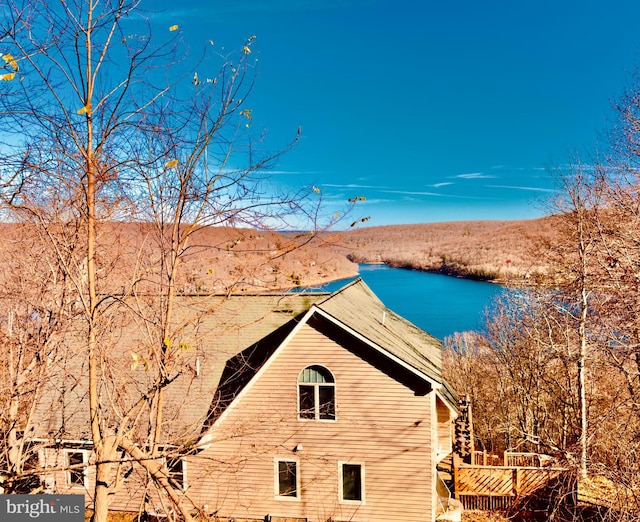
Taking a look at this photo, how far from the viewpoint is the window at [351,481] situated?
12797mm

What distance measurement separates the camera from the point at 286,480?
13.1m

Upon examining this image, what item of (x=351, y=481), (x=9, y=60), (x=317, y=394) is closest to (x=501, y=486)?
(x=351, y=481)

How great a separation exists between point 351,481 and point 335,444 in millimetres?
1079

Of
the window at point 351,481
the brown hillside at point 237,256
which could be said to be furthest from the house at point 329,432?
the brown hillside at point 237,256

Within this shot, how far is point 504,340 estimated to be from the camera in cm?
2680

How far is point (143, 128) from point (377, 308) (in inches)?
562

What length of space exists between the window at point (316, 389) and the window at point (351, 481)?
142 cm

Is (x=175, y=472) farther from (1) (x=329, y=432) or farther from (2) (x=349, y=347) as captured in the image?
(2) (x=349, y=347)

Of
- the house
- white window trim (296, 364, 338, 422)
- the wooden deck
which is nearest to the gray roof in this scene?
the house

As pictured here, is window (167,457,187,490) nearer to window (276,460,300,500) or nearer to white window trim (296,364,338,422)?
window (276,460,300,500)

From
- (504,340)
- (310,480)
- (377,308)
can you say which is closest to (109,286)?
(310,480)

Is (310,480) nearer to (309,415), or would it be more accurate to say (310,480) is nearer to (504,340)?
(309,415)

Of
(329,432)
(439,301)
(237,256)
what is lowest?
(329,432)

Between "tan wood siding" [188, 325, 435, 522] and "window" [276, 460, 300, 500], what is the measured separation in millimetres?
182
